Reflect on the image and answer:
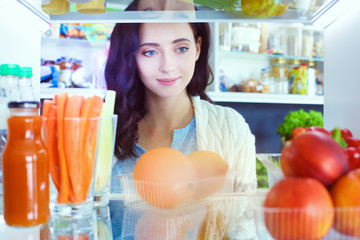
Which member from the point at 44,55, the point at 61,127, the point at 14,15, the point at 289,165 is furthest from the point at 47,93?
the point at 289,165

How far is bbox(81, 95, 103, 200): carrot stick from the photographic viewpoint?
65cm

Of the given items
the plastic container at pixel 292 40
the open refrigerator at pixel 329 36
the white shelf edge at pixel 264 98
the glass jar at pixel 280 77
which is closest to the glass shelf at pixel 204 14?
the open refrigerator at pixel 329 36

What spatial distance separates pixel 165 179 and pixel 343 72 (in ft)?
1.68

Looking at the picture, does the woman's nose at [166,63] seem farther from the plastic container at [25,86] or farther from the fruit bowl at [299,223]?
the fruit bowl at [299,223]

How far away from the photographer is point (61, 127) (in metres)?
0.64

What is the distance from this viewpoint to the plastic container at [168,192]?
65 centimetres

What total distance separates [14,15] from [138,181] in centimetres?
47

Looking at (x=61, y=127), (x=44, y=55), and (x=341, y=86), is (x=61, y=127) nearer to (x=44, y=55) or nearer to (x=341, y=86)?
(x=341, y=86)

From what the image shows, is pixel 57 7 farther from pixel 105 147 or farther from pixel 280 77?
pixel 280 77

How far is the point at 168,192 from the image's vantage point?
0.65m

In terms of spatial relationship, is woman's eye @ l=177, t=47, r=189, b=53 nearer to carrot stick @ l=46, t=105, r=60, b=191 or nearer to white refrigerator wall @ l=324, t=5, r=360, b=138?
white refrigerator wall @ l=324, t=5, r=360, b=138

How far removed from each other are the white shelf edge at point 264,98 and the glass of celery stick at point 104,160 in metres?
1.97

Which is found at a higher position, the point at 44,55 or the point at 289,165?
the point at 44,55

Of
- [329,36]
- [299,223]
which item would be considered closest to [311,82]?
[329,36]
